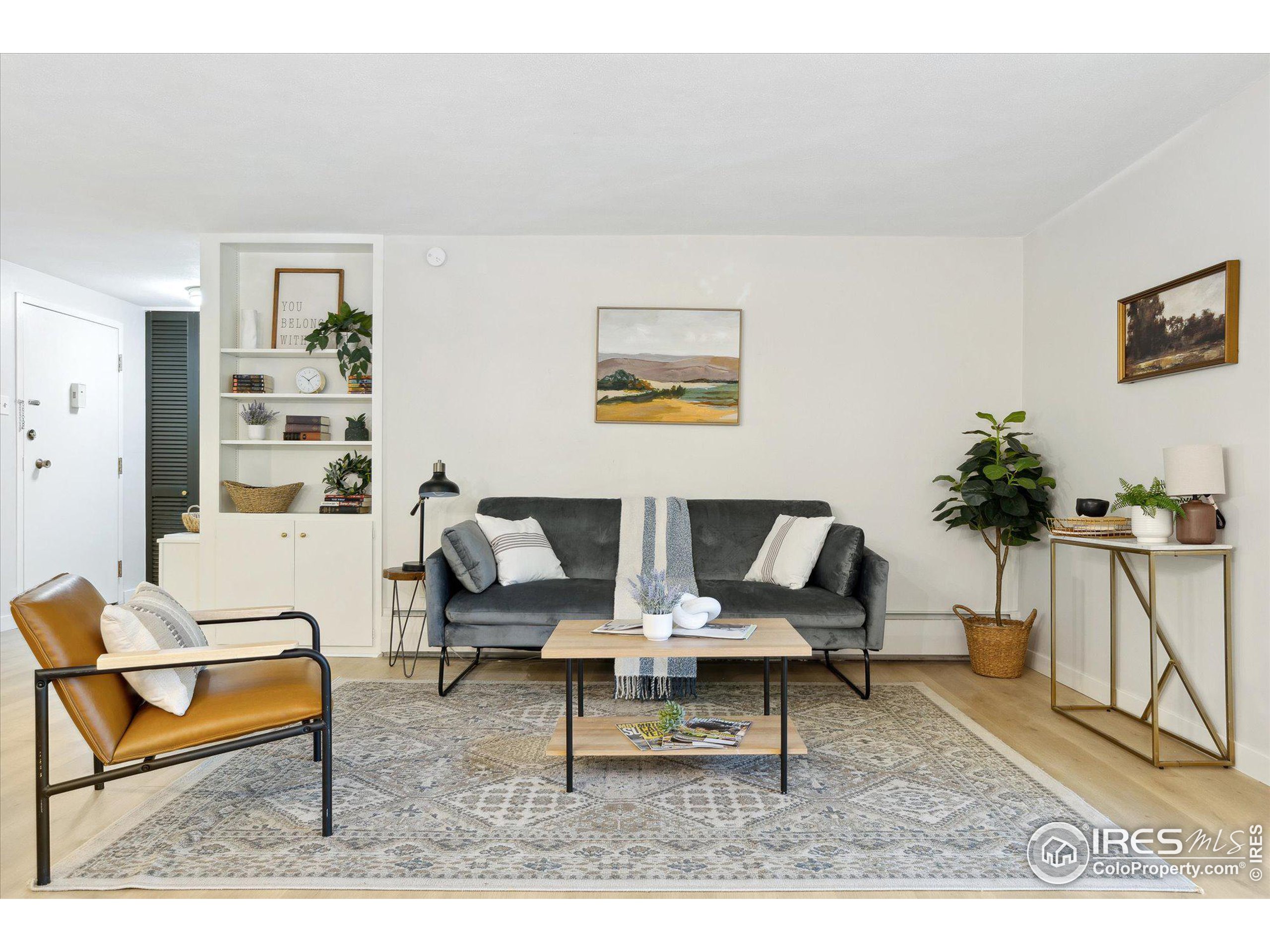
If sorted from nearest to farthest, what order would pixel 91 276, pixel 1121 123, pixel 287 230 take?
pixel 1121 123, pixel 287 230, pixel 91 276

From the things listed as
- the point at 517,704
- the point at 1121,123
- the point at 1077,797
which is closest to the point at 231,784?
the point at 517,704

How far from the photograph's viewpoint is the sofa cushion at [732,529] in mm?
4395

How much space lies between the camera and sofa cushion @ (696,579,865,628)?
374 centimetres

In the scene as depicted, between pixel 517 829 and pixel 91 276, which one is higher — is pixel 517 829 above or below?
below

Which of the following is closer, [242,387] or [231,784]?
[231,784]

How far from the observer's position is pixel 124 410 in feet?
21.0

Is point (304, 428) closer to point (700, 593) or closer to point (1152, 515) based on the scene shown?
point (700, 593)

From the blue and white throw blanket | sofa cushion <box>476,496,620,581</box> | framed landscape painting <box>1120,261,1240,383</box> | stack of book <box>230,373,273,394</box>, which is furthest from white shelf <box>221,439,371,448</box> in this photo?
framed landscape painting <box>1120,261,1240,383</box>

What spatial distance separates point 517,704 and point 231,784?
4.25 ft

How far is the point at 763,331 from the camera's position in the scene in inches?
187

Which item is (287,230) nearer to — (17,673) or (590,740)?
(17,673)

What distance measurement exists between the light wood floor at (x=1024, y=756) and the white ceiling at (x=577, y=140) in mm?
2454

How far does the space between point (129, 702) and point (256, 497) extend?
2.53m

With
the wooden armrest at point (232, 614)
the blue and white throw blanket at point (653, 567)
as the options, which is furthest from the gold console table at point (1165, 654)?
the wooden armrest at point (232, 614)
